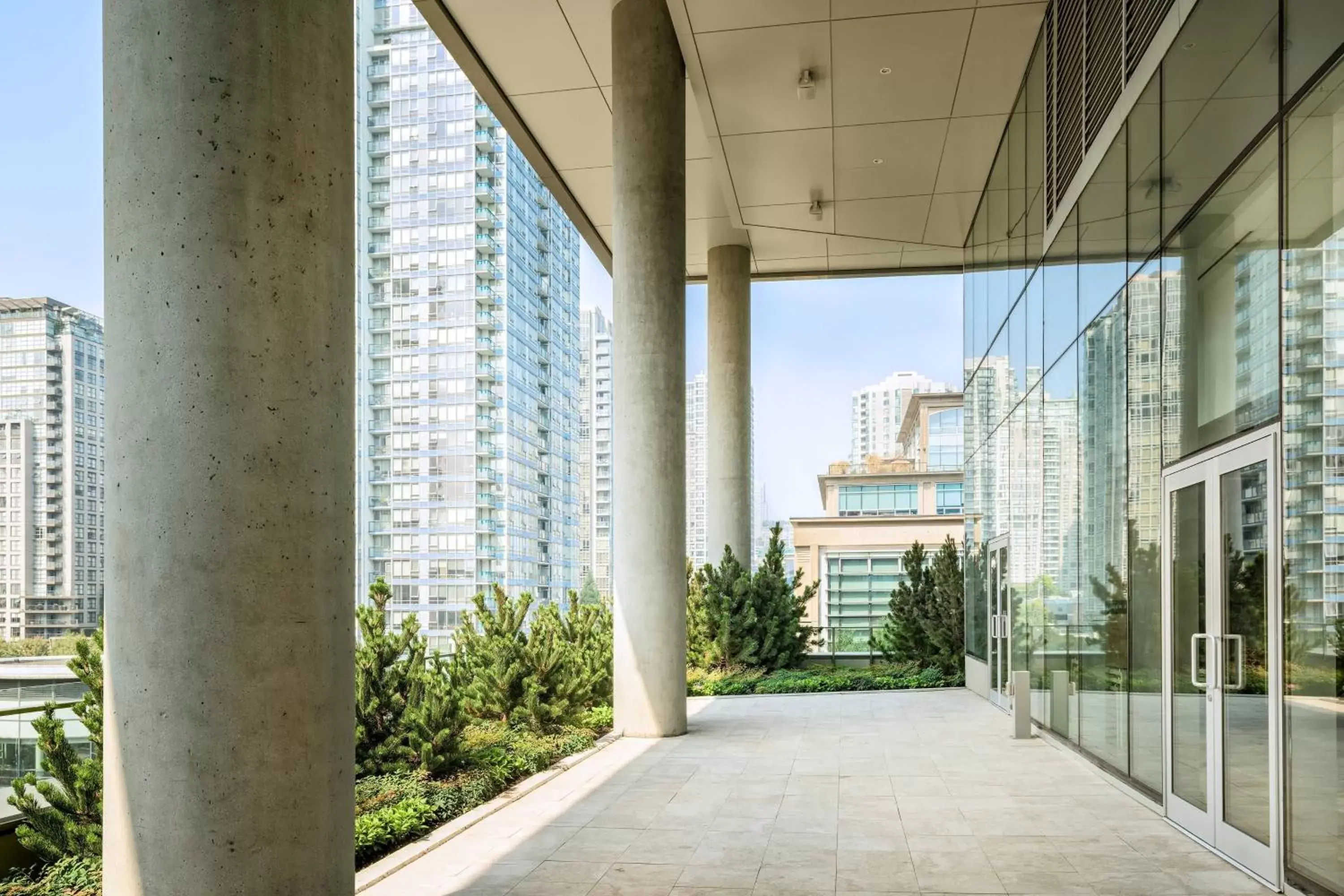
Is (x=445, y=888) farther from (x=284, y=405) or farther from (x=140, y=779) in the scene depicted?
(x=284, y=405)

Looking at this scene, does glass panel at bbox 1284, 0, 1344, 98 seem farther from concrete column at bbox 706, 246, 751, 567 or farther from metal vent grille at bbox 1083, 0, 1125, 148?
concrete column at bbox 706, 246, 751, 567

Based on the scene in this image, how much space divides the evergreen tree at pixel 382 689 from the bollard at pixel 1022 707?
22.2ft

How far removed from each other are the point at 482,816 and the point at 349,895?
3.76m

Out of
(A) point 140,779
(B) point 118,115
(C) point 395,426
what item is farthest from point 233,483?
(C) point 395,426

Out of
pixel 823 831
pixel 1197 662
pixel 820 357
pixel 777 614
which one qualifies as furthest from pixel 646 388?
pixel 820 357

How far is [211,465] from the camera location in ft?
13.3

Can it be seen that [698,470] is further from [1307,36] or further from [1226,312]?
[1307,36]

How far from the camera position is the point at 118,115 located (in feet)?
13.6

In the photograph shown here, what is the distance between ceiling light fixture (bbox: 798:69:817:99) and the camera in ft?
43.3

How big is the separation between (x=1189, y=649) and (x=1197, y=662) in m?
0.21

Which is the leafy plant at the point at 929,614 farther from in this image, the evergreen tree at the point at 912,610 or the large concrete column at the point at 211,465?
the large concrete column at the point at 211,465

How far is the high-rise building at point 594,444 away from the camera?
65812 mm

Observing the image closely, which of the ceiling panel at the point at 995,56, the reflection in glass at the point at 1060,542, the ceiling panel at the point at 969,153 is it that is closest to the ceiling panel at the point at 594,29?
the ceiling panel at the point at 995,56

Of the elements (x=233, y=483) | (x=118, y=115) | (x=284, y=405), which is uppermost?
(x=118, y=115)
